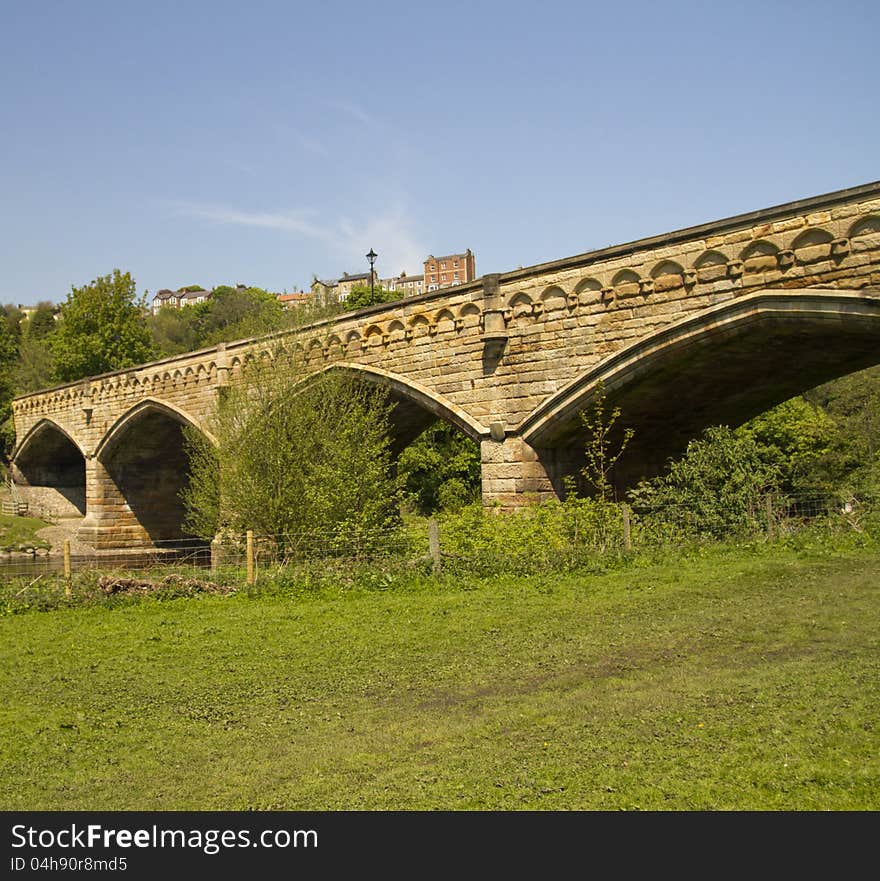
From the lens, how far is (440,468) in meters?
32.3

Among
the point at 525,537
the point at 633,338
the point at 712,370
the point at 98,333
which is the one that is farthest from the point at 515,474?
the point at 98,333

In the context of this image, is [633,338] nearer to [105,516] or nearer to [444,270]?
[105,516]

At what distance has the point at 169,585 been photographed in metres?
12.4

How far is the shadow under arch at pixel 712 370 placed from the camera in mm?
11430

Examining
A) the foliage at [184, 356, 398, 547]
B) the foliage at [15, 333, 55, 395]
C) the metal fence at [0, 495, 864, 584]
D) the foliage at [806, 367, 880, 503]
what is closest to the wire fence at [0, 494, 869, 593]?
the metal fence at [0, 495, 864, 584]

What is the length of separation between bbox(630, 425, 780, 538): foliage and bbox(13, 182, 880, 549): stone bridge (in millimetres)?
1298

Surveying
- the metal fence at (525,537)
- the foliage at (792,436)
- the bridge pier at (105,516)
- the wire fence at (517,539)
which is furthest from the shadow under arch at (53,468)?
the foliage at (792,436)

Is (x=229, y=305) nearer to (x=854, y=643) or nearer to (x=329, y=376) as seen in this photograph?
(x=329, y=376)

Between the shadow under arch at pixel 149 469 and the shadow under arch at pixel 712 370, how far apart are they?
17902 millimetres

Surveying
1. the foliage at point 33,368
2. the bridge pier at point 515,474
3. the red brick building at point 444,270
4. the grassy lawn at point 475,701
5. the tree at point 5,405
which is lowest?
the grassy lawn at point 475,701

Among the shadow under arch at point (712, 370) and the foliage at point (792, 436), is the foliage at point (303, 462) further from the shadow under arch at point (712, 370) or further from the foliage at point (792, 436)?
the foliage at point (792, 436)

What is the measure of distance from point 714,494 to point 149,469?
951 inches

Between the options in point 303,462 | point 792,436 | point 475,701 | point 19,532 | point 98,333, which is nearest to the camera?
point 475,701

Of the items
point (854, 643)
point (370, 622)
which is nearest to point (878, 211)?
point (854, 643)
